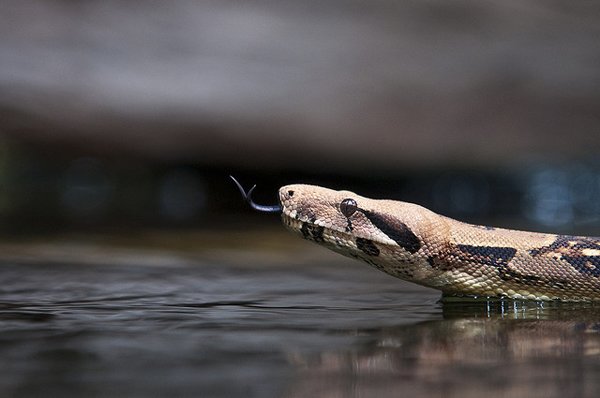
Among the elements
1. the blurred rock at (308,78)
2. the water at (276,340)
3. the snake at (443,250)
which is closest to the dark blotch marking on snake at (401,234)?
the snake at (443,250)

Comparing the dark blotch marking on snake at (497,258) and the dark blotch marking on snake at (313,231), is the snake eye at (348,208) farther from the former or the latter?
the dark blotch marking on snake at (497,258)

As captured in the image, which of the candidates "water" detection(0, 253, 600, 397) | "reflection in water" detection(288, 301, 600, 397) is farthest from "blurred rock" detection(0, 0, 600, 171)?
"reflection in water" detection(288, 301, 600, 397)

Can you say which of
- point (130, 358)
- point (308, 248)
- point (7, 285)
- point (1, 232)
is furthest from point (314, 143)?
point (130, 358)

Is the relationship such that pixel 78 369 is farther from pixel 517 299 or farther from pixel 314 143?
pixel 314 143

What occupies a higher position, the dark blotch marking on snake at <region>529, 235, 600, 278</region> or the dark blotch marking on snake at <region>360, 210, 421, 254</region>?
the dark blotch marking on snake at <region>360, 210, 421, 254</region>

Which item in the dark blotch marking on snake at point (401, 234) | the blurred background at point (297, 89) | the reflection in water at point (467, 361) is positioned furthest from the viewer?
the blurred background at point (297, 89)

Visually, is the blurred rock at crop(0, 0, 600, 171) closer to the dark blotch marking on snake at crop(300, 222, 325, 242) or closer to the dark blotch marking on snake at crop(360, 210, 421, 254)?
the dark blotch marking on snake at crop(300, 222, 325, 242)

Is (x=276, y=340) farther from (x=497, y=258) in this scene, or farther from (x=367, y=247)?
(x=497, y=258)

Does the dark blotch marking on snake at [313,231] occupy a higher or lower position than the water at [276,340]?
higher
